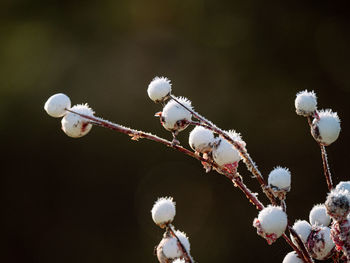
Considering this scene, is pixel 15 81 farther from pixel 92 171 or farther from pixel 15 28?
pixel 92 171

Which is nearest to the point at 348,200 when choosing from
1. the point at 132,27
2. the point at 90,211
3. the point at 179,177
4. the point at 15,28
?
the point at 179,177

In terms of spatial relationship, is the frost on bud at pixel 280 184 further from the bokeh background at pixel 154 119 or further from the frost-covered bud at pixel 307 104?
the bokeh background at pixel 154 119

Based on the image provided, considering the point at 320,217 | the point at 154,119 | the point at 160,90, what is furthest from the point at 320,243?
the point at 154,119

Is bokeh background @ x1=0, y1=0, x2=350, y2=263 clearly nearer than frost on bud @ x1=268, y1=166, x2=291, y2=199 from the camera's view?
No

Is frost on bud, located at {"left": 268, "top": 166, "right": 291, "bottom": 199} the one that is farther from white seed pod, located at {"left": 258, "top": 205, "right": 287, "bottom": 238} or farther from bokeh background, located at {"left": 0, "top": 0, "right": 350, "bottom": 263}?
bokeh background, located at {"left": 0, "top": 0, "right": 350, "bottom": 263}

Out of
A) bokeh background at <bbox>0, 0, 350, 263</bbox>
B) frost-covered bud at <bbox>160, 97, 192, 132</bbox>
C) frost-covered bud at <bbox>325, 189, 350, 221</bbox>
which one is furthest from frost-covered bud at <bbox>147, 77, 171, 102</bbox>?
bokeh background at <bbox>0, 0, 350, 263</bbox>
